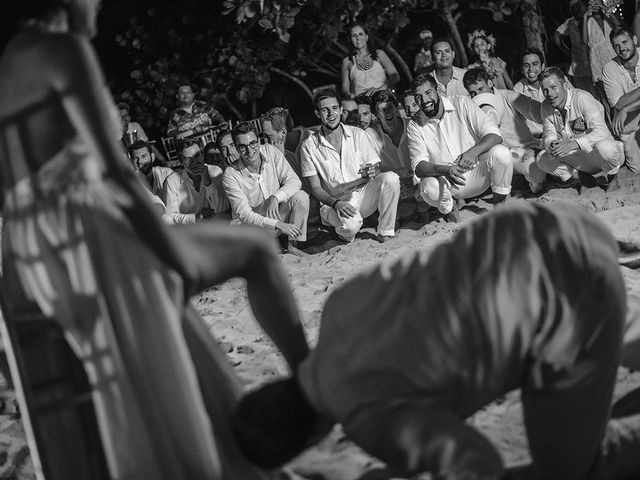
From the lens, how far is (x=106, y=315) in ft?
5.82

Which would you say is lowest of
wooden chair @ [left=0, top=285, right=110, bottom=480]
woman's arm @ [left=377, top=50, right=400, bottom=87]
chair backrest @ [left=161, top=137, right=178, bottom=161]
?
wooden chair @ [left=0, top=285, right=110, bottom=480]

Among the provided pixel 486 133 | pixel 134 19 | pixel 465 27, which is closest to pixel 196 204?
pixel 486 133

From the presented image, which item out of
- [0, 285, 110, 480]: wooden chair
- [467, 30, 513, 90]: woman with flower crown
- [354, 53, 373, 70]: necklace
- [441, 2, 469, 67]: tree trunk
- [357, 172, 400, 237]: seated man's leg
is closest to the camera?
[0, 285, 110, 480]: wooden chair

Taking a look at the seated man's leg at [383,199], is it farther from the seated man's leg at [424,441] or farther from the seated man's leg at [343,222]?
the seated man's leg at [424,441]

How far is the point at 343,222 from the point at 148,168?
1672 millimetres

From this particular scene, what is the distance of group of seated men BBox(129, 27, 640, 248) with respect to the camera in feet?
20.8

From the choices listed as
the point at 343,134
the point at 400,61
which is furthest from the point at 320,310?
the point at 400,61

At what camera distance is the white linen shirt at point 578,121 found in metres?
6.48

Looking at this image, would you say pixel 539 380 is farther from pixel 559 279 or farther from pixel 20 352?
pixel 20 352

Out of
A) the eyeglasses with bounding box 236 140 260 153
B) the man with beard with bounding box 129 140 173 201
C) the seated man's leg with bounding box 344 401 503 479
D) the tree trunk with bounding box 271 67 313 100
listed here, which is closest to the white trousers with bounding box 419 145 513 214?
the eyeglasses with bounding box 236 140 260 153

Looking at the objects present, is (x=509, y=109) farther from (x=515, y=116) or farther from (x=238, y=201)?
(x=238, y=201)

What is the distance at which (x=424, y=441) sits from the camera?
1666mm

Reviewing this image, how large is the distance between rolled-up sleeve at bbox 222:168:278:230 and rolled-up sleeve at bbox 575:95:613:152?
8.15 ft

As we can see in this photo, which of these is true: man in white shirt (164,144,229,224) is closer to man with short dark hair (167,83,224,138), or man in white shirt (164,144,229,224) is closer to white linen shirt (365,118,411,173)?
man with short dark hair (167,83,224,138)
